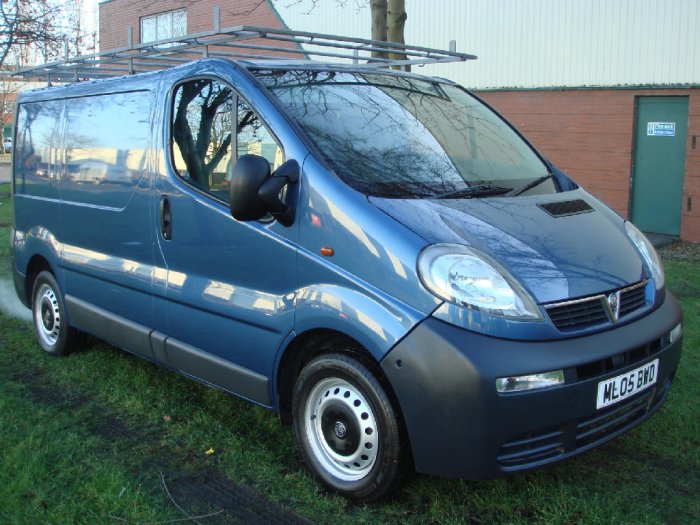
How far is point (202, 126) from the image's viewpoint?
13.6ft

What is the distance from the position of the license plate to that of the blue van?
0.04ft

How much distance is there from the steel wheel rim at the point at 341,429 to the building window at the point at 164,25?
1941 centimetres

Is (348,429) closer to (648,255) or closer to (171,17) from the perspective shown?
(648,255)

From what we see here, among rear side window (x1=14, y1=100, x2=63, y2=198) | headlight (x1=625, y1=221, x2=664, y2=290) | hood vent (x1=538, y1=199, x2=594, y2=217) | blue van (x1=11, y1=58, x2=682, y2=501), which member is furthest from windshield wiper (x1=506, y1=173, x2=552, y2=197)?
rear side window (x1=14, y1=100, x2=63, y2=198)

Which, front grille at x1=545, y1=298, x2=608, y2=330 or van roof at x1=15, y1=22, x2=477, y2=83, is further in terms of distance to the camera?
van roof at x1=15, y1=22, x2=477, y2=83

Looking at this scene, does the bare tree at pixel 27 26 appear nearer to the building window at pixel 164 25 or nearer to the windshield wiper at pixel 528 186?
the building window at pixel 164 25

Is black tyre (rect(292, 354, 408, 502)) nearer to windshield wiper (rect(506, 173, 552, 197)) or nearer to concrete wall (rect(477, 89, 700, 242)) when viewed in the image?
windshield wiper (rect(506, 173, 552, 197))

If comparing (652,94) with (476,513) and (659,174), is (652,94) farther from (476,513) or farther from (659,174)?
(476,513)

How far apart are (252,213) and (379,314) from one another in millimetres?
813

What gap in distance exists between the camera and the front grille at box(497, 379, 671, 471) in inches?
117

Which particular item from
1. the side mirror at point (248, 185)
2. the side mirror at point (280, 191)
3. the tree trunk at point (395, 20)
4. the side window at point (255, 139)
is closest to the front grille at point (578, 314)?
the side mirror at point (280, 191)

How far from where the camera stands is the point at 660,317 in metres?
3.49

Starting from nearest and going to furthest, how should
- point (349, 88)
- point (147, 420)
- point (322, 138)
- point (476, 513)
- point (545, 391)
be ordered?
point (545, 391) < point (476, 513) < point (322, 138) < point (349, 88) < point (147, 420)

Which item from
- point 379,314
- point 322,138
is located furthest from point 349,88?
point 379,314
